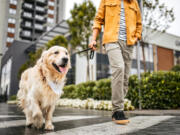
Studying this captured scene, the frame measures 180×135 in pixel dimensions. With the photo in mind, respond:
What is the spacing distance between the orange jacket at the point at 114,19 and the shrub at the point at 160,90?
3975 millimetres

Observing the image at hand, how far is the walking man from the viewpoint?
323 cm

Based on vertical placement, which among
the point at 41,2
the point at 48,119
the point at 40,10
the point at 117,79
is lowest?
the point at 48,119

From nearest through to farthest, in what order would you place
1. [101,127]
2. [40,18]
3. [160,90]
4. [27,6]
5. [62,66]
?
[101,127] → [62,66] → [160,90] → [27,6] → [40,18]

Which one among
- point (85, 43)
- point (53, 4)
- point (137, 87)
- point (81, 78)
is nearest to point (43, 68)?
point (137, 87)

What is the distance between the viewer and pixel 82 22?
1239 cm

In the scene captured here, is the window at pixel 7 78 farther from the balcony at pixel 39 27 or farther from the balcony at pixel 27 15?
the balcony at pixel 27 15

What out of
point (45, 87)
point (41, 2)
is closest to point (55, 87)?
point (45, 87)

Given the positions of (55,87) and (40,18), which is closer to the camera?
(55,87)

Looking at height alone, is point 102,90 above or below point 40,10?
→ below

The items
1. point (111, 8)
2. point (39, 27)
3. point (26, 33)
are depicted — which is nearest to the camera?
point (111, 8)

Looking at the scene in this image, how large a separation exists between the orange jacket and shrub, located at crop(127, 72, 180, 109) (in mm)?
3975

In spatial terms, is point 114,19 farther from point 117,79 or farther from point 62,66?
point 62,66

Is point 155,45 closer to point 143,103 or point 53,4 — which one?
point 143,103

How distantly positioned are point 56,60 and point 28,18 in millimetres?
56508
